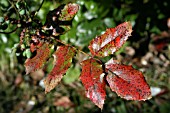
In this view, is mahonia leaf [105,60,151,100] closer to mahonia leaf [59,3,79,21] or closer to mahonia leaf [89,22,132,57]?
mahonia leaf [89,22,132,57]

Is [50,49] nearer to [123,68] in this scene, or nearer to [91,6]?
[123,68]

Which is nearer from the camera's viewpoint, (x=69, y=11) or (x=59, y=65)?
(x=59, y=65)

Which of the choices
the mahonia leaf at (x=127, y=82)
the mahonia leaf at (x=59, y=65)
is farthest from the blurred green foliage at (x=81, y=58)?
the mahonia leaf at (x=127, y=82)

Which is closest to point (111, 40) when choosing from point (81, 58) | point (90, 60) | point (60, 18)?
point (90, 60)

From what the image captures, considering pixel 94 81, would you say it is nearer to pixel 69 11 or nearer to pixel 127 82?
pixel 127 82

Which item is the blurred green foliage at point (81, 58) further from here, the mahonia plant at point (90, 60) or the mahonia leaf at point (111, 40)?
the mahonia leaf at point (111, 40)

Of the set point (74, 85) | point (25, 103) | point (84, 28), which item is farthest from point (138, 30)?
point (25, 103)
